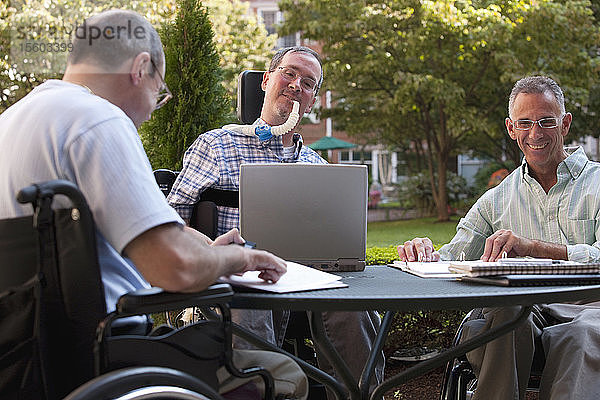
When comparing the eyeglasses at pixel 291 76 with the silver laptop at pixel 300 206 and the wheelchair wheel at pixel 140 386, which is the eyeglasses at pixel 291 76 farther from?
the wheelchair wheel at pixel 140 386

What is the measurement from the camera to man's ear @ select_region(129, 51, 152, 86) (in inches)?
65.5

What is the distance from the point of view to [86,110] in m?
1.48

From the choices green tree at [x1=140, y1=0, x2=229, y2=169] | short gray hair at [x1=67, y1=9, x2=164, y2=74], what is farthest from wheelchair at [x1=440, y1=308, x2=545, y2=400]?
green tree at [x1=140, y1=0, x2=229, y2=169]

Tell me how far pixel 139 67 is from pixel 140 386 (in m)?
0.75

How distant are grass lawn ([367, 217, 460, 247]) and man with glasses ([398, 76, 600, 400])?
985cm

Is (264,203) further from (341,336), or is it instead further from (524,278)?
(524,278)

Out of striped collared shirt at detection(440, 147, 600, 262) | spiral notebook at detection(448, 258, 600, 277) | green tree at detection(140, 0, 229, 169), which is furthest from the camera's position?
green tree at detection(140, 0, 229, 169)

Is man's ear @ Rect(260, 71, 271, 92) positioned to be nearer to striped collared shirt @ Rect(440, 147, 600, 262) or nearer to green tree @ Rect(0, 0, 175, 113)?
striped collared shirt @ Rect(440, 147, 600, 262)

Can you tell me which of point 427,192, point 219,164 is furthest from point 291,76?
point 427,192

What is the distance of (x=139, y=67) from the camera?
1.67 meters

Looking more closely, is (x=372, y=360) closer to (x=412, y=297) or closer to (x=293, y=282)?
(x=293, y=282)

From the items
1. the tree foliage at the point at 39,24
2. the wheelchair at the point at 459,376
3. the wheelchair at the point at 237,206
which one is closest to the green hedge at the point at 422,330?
the wheelchair at the point at 237,206

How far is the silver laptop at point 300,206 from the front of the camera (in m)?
2.24

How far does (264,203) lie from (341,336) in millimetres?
668
